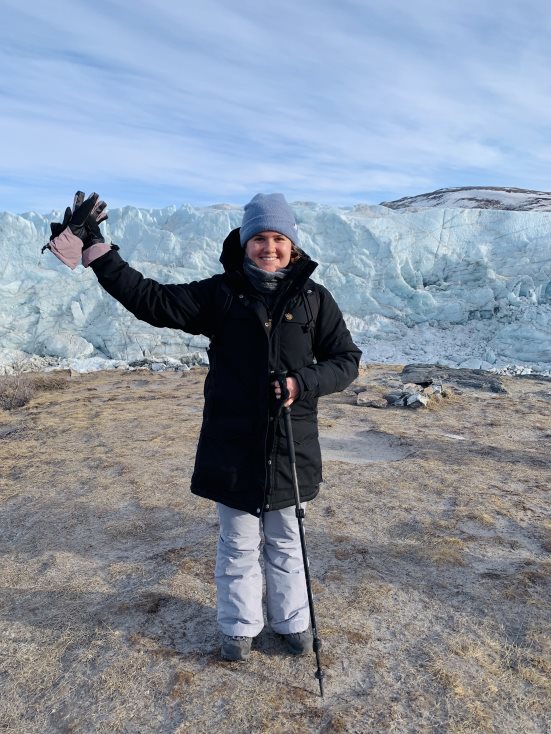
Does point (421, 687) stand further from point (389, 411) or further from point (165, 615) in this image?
point (389, 411)

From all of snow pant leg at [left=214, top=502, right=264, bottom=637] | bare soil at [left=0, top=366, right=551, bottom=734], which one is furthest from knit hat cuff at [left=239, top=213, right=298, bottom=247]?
bare soil at [left=0, top=366, right=551, bottom=734]

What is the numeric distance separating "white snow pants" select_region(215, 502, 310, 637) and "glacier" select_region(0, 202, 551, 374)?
54.7 feet

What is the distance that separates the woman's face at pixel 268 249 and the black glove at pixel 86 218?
0.67 metres

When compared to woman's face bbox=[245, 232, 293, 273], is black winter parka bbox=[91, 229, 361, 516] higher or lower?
lower

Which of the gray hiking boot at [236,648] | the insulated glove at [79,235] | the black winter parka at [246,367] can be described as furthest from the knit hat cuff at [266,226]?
the gray hiking boot at [236,648]

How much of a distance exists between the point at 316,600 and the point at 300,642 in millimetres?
571

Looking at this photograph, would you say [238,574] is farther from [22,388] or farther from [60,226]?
[22,388]

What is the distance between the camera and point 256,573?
2783mm

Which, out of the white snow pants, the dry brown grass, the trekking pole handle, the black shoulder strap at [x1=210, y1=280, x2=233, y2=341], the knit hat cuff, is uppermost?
the knit hat cuff

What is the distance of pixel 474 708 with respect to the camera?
2441 millimetres

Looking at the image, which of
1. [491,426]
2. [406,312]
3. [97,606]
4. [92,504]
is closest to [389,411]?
[491,426]

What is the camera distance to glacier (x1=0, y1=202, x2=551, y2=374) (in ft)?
74.7

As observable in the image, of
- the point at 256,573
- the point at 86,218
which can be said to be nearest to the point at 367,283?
the point at 256,573

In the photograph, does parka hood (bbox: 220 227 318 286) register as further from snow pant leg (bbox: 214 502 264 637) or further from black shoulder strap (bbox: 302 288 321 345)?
snow pant leg (bbox: 214 502 264 637)
